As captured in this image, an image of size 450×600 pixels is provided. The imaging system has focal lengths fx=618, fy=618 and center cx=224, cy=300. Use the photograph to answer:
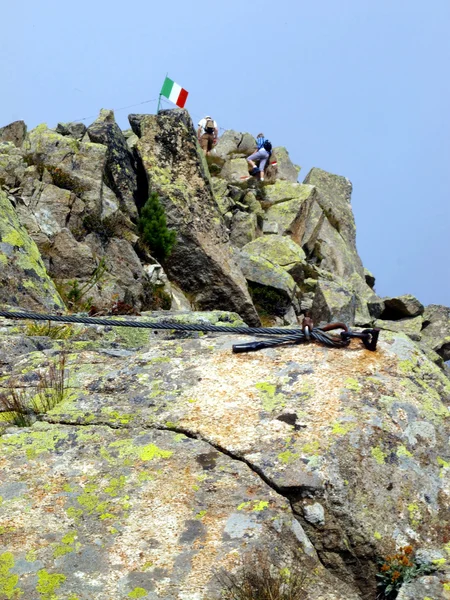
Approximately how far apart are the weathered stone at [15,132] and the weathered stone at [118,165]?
4.32 metres

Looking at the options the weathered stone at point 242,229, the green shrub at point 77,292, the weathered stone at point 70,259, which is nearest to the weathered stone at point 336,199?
the weathered stone at point 242,229

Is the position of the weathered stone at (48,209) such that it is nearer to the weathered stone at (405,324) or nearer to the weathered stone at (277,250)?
the weathered stone at (277,250)

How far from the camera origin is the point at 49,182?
18.3 m

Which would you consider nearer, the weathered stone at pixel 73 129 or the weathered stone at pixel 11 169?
the weathered stone at pixel 11 169

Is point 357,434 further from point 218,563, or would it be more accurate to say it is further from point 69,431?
point 69,431

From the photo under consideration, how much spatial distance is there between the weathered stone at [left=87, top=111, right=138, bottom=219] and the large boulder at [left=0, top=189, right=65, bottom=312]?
10.1m

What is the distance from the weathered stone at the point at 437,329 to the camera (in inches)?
1328

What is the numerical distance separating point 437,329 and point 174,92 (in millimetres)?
21957

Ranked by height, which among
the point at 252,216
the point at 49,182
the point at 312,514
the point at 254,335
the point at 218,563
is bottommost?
the point at 218,563

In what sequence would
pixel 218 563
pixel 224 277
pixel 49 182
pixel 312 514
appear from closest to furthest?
pixel 218 563 → pixel 312 514 → pixel 49 182 → pixel 224 277

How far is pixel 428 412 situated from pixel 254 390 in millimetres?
1416

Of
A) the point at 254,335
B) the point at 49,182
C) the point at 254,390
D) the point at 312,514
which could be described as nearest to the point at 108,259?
the point at 49,182

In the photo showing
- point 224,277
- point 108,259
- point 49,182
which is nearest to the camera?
point 108,259

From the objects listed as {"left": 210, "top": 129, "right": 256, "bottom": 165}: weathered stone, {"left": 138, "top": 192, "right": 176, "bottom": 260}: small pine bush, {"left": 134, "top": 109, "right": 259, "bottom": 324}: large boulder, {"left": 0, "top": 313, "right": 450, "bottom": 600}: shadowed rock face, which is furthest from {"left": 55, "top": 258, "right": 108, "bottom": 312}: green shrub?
{"left": 210, "top": 129, "right": 256, "bottom": 165}: weathered stone
